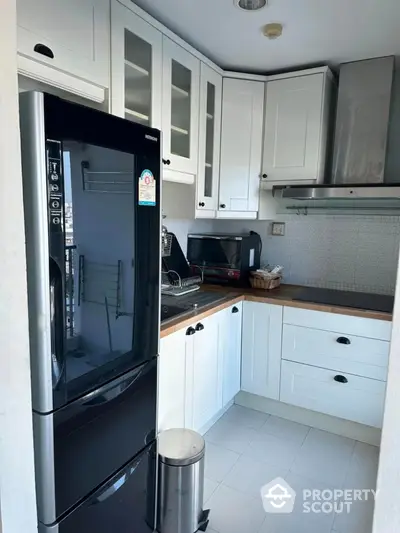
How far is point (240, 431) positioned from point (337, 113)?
210 centimetres

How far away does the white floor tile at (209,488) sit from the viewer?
68.8 inches

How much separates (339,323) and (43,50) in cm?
195

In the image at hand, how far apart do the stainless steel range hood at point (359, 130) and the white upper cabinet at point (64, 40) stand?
1340 mm

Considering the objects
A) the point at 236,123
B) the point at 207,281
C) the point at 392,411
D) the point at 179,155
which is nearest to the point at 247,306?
the point at 207,281

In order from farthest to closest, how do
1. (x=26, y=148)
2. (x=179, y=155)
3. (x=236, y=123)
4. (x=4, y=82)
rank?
(x=236, y=123), (x=179, y=155), (x=26, y=148), (x=4, y=82)

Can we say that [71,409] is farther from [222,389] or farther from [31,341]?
[222,389]

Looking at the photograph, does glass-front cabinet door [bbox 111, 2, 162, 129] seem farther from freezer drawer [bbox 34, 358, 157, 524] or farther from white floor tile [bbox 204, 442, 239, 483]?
white floor tile [bbox 204, 442, 239, 483]

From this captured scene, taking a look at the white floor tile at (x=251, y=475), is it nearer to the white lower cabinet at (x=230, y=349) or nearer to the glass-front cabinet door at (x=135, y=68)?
the white lower cabinet at (x=230, y=349)

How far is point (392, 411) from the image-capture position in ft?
1.64

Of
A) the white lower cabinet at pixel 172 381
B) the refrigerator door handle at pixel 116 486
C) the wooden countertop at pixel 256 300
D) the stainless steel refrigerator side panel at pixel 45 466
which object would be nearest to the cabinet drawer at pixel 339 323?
the wooden countertop at pixel 256 300

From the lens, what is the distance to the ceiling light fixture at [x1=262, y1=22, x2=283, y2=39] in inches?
71.1

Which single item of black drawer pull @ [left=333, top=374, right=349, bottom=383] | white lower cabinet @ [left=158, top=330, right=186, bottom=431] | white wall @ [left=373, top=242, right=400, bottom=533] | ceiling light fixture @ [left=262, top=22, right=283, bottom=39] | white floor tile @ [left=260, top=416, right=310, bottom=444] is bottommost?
white floor tile @ [left=260, top=416, right=310, bottom=444]

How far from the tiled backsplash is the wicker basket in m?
0.29

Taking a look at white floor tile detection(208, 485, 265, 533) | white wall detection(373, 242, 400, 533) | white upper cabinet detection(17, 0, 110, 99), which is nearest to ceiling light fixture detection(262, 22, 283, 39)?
white upper cabinet detection(17, 0, 110, 99)
